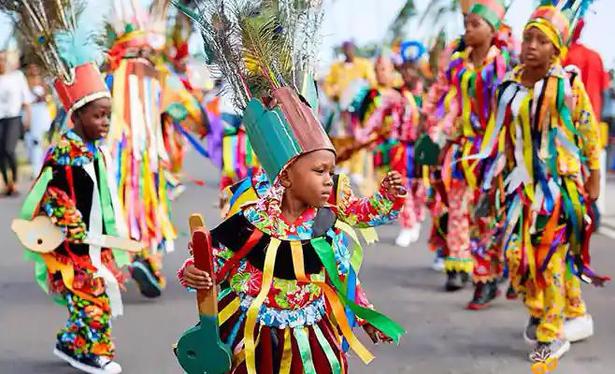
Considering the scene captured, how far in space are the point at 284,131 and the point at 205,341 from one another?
0.80 metres

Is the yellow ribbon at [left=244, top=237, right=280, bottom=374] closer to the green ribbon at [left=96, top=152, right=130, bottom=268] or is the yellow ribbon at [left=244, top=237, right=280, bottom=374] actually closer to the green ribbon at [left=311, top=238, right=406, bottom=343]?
the green ribbon at [left=311, top=238, right=406, bottom=343]

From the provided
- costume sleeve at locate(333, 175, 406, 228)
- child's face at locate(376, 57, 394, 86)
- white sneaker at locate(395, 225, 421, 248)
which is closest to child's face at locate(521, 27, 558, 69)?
costume sleeve at locate(333, 175, 406, 228)

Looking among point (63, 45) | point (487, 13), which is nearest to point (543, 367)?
point (487, 13)

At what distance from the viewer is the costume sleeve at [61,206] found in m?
5.35

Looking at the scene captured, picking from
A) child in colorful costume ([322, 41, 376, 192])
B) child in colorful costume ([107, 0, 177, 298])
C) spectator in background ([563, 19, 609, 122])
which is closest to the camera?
child in colorful costume ([107, 0, 177, 298])

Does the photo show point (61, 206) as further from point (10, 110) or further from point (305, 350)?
point (10, 110)

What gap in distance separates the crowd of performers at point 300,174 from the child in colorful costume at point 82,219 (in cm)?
1

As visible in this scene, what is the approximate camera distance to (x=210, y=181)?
666 inches

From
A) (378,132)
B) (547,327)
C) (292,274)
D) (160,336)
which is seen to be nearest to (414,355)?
(547,327)

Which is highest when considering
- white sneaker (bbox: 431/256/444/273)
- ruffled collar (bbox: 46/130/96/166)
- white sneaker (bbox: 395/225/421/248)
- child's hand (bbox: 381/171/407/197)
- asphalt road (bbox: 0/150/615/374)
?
child's hand (bbox: 381/171/407/197)

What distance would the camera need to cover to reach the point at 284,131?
352cm

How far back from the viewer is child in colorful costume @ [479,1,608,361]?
5465 millimetres

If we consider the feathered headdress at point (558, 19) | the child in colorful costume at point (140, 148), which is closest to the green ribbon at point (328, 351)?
the feathered headdress at point (558, 19)

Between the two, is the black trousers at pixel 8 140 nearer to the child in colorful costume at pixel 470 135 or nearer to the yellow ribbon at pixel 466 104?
the child in colorful costume at pixel 470 135
